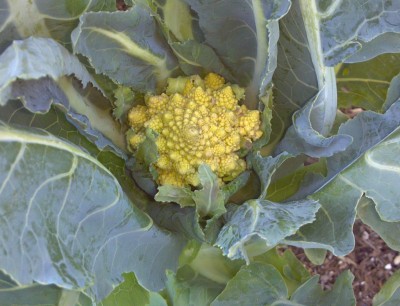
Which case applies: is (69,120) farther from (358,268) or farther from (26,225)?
(358,268)

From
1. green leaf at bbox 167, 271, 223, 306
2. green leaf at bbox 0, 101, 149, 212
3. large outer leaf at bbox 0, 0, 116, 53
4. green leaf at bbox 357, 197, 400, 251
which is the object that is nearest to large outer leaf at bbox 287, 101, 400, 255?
green leaf at bbox 357, 197, 400, 251

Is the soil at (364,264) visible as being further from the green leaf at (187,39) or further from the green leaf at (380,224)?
the green leaf at (187,39)

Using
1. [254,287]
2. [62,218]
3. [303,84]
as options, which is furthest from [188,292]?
[303,84]

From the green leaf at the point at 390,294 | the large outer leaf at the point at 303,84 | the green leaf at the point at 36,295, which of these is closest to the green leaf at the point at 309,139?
the large outer leaf at the point at 303,84

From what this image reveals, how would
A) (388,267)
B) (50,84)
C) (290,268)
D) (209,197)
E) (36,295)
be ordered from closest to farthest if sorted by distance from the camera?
1. (50,84)
2. (209,197)
3. (36,295)
4. (290,268)
5. (388,267)

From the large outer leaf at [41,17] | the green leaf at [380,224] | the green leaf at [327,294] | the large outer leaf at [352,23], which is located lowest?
the green leaf at [327,294]

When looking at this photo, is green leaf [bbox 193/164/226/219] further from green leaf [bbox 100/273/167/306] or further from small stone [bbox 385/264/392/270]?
small stone [bbox 385/264/392/270]

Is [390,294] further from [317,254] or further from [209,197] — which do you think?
[209,197]
